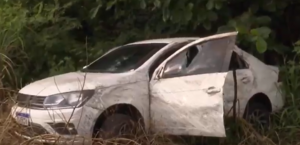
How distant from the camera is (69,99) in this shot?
6.07 metres

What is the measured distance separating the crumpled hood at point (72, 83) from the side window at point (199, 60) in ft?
1.95

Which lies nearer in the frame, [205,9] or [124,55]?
[124,55]

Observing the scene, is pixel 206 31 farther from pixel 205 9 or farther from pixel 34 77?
pixel 34 77

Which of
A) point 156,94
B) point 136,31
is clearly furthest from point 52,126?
point 136,31

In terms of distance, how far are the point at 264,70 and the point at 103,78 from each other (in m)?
2.19

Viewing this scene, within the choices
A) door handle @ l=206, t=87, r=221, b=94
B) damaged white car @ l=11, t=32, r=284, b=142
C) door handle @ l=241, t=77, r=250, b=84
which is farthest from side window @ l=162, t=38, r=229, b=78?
door handle @ l=241, t=77, r=250, b=84

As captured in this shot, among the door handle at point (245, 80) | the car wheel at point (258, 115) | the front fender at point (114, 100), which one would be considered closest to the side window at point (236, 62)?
the door handle at point (245, 80)

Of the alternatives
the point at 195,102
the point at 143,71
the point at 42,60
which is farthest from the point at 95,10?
the point at 195,102

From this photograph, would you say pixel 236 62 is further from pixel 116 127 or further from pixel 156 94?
pixel 116 127

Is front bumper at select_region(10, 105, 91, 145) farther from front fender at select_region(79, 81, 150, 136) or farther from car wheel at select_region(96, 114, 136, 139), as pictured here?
car wheel at select_region(96, 114, 136, 139)

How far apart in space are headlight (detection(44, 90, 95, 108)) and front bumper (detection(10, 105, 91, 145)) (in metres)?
0.07

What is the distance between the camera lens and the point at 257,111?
6965 millimetres

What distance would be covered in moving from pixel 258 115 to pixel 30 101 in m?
2.85

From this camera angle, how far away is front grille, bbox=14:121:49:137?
6.08 metres
